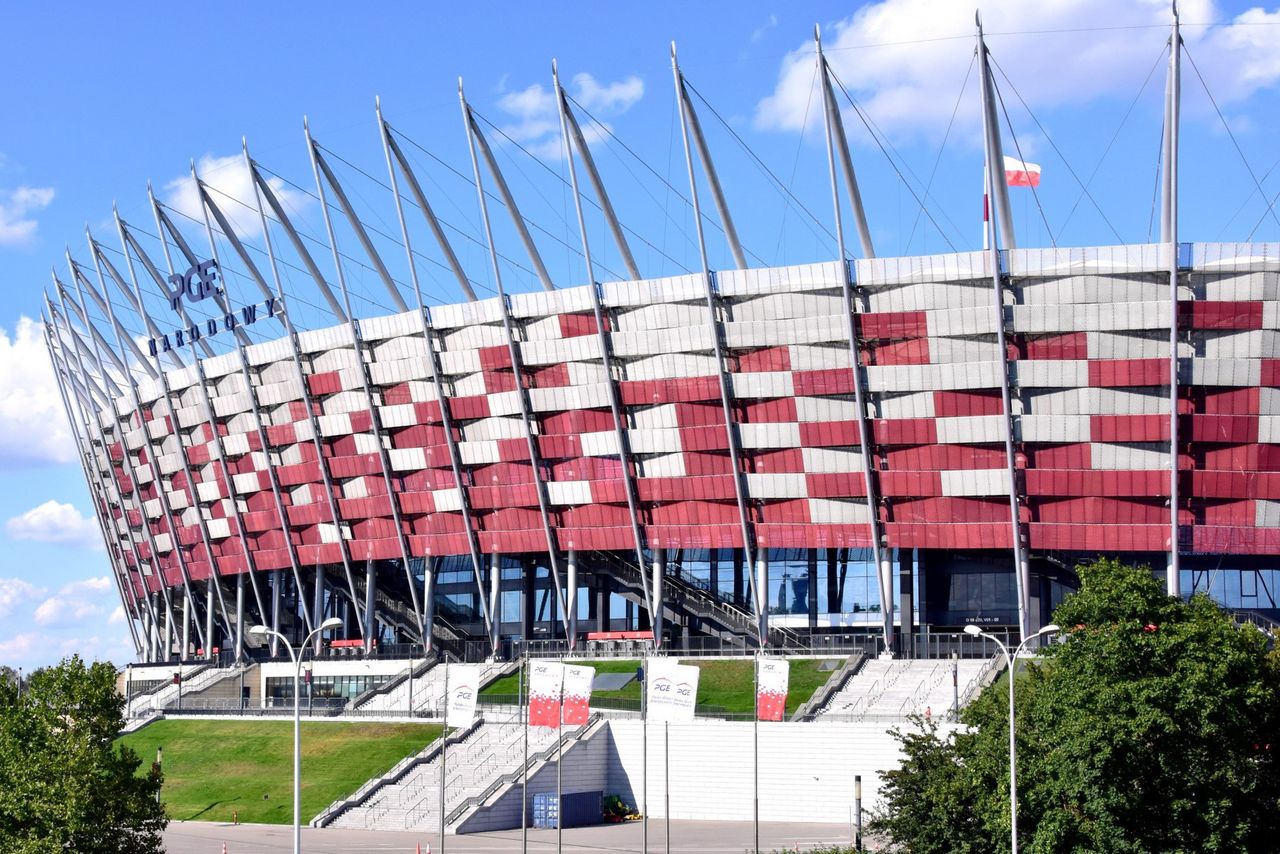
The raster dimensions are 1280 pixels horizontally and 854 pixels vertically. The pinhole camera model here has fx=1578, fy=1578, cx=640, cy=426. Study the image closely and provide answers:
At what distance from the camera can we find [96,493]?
150500 mm

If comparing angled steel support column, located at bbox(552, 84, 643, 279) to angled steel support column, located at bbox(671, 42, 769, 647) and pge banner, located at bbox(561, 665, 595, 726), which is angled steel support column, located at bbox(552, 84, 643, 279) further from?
pge banner, located at bbox(561, 665, 595, 726)

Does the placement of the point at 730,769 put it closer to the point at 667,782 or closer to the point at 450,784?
the point at 450,784

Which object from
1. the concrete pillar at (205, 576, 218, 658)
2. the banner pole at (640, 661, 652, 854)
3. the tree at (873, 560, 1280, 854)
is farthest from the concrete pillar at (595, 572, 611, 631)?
the tree at (873, 560, 1280, 854)

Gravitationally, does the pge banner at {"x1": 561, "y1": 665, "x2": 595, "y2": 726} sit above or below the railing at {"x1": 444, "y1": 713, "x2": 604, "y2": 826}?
above

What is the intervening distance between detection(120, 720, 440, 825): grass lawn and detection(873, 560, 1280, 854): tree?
118 ft

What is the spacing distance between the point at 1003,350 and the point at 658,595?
1069 inches

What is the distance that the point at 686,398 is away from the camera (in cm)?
9475

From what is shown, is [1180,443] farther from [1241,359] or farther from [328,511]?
[328,511]

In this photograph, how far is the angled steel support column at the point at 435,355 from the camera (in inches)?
3831

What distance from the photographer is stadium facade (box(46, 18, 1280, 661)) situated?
85688 millimetres

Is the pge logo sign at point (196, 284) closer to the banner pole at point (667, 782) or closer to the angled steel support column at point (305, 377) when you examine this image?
the angled steel support column at point (305, 377)

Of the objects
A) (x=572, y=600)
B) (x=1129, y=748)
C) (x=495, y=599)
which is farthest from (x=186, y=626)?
(x=1129, y=748)

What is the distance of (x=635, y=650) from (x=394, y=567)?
2869cm

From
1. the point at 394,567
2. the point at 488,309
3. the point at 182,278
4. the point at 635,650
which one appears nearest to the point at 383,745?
the point at 635,650
